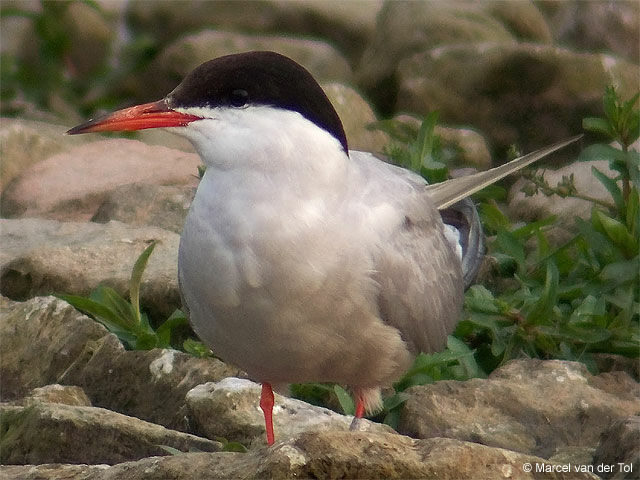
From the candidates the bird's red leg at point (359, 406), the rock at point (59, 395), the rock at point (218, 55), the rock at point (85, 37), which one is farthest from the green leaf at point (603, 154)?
the rock at point (85, 37)

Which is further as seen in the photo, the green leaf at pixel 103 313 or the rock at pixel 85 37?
the rock at pixel 85 37

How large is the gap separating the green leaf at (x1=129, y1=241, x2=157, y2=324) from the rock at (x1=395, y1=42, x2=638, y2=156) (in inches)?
116

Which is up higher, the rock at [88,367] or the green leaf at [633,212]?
the green leaf at [633,212]

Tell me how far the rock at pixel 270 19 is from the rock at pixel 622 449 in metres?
6.44

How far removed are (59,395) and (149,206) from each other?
5.39 feet

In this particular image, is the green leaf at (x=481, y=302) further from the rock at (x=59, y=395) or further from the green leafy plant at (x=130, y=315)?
the rock at (x=59, y=395)

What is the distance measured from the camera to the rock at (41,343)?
4.56m

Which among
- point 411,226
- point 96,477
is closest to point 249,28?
point 411,226

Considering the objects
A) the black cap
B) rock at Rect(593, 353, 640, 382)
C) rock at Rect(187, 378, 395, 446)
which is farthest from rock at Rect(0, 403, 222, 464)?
rock at Rect(593, 353, 640, 382)

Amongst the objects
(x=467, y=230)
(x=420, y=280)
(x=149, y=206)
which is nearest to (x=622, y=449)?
(x=420, y=280)

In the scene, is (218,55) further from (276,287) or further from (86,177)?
(276,287)

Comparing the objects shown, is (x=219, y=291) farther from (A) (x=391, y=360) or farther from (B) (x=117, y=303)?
(B) (x=117, y=303)

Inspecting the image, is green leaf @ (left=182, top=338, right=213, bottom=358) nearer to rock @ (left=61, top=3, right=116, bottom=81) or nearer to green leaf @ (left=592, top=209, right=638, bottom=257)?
green leaf @ (left=592, top=209, right=638, bottom=257)

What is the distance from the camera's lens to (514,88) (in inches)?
289
